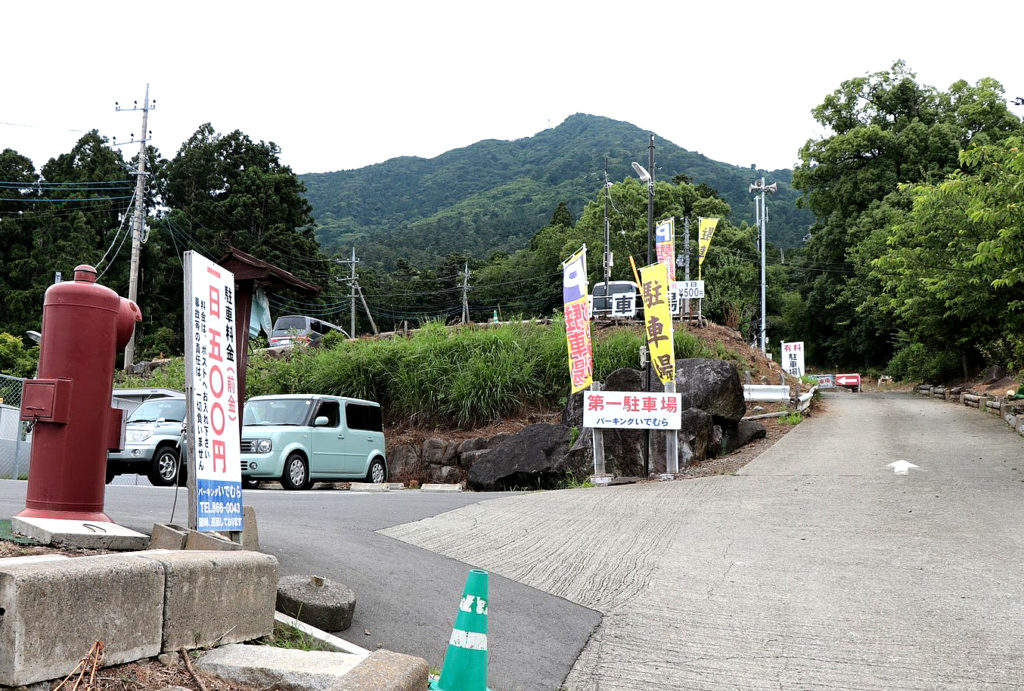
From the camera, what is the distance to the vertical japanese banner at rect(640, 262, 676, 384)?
1566 cm

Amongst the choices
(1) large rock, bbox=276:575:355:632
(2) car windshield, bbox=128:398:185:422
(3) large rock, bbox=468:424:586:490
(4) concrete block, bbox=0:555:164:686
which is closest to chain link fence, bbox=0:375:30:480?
(2) car windshield, bbox=128:398:185:422

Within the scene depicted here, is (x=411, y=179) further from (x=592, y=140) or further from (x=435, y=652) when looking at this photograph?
(x=435, y=652)

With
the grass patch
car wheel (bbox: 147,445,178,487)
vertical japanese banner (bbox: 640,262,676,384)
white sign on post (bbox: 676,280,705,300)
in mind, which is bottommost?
the grass patch

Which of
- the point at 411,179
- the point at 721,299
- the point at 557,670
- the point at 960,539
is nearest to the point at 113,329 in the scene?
the point at 557,670

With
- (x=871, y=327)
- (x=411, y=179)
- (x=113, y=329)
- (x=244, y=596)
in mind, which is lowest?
(x=244, y=596)

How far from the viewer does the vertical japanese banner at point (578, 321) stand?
54.0ft

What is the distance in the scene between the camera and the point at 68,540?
5109 millimetres

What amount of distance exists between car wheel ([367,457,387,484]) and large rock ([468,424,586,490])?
5.78 ft

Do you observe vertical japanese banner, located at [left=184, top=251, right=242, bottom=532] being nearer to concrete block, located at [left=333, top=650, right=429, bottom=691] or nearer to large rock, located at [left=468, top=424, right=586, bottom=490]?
concrete block, located at [left=333, top=650, right=429, bottom=691]

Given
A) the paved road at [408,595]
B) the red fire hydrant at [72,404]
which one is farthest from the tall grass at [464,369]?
the red fire hydrant at [72,404]

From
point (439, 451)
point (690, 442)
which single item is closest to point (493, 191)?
point (439, 451)

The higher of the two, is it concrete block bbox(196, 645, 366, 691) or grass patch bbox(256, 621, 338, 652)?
concrete block bbox(196, 645, 366, 691)

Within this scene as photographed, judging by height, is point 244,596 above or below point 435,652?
above

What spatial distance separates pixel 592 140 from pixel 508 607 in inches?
5940
